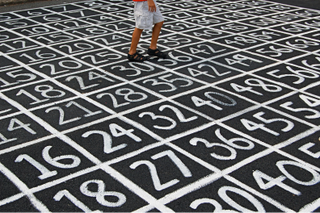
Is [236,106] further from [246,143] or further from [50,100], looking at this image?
[50,100]

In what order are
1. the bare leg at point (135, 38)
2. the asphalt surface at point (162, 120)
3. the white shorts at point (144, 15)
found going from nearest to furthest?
the asphalt surface at point (162, 120) < the white shorts at point (144, 15) < the bare leg at point (135, 38)

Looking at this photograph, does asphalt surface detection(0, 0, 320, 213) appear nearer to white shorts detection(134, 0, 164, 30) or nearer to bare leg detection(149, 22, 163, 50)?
bare leg detection(149, 22, 163, 50)

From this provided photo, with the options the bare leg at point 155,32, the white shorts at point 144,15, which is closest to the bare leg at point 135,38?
the white shorts at point 144,15

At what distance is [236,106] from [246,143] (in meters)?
0.85

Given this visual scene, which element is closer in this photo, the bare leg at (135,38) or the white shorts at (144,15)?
the white shorts at (144,15)

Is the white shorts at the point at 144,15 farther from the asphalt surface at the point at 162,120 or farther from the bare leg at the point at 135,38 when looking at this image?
the asphalt surface at the point at 162,120

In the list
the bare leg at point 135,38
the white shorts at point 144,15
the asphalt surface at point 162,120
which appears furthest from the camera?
the bare leg at point 135,38

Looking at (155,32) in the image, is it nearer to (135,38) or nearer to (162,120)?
(135,38)

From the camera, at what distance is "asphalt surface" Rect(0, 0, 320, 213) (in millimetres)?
3087

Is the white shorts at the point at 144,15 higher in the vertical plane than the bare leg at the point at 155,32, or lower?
higher

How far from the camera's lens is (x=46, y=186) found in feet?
10.3

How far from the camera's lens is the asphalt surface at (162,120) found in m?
3.09

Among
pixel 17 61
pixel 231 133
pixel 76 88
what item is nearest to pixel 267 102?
pixel 231 133

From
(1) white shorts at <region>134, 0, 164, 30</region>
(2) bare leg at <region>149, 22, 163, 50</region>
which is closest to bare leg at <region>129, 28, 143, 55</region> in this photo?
(1) white shorts at <region>134, 0, 164, 30</region>
